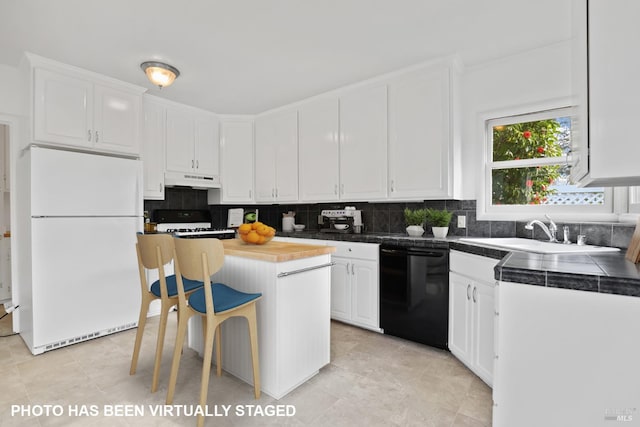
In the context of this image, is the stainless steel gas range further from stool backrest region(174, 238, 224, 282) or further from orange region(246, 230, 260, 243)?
stool backrest region(174, 238, 224, 282)

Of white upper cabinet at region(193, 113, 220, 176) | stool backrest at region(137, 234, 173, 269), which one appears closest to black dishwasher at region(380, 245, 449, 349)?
stool backrest at region(137, 234, 173, 269)

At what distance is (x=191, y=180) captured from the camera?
397 centimetres

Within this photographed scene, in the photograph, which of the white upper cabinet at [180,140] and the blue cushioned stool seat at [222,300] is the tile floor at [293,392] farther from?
the white upper cabinet at [180,140]

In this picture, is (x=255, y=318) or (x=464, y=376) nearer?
(x=255, y=318)

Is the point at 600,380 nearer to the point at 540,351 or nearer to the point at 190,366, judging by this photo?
the point at 540,351

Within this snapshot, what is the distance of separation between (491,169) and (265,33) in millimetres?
2248

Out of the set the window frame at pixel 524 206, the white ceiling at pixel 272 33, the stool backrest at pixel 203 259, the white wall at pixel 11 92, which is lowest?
the stool backrest at pixel 203 259

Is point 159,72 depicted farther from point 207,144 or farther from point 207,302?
point 207,302

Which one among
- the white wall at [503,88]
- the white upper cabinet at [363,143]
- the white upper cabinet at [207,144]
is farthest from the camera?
the white upper cabinet at [207,144]

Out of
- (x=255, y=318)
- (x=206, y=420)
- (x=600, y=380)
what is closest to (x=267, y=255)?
(x=255, y=318)

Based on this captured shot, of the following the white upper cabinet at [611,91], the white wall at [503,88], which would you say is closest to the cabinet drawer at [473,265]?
the white wall at [503,88]

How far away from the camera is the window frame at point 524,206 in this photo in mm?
2346

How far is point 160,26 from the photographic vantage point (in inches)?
88.0

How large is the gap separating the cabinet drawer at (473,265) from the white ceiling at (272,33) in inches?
64.0
